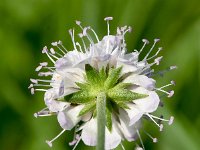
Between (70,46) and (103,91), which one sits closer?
(103,91)

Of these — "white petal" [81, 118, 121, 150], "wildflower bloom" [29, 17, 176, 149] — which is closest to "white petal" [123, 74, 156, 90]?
"wildflower bloom" [29, 17, 176, 149]

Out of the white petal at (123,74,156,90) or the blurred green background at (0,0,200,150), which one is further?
the blurred green background at (0,0,200,150)

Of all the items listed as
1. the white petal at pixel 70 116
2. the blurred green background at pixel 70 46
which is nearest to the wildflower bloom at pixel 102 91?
the white petal at pixel 70 116

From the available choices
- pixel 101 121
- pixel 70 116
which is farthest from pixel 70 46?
pixel 101 121

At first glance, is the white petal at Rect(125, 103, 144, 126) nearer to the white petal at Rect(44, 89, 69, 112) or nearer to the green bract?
the green bract

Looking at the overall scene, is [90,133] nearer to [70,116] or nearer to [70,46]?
[70,116]

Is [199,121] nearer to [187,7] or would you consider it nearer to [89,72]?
[187,7]

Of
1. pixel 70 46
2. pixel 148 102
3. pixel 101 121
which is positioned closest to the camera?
pixel 101 121
